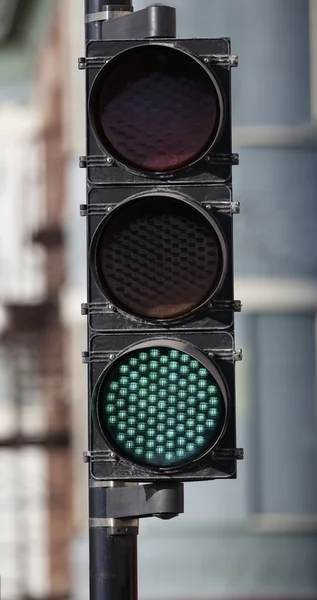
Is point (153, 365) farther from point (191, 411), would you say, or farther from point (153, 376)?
point (191, 411)

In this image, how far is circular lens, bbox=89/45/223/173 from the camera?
3.21 metres

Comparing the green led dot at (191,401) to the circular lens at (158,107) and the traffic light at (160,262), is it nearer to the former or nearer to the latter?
the traffic light at (160,262)

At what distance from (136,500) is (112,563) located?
19 cm

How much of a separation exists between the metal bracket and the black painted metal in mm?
58

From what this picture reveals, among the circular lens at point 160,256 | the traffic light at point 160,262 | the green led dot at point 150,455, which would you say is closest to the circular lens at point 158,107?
the traffic light at point 160,262

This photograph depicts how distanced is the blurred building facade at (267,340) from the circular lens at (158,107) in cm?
726

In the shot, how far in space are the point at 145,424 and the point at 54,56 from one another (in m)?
10.1

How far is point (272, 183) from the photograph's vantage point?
10555mm

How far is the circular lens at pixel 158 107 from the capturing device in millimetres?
3213

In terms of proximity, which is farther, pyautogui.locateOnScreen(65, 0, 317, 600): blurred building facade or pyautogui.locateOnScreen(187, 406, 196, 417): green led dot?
pyautogui.locateOnScreen(65, 0, 317, 600): blurred building facade

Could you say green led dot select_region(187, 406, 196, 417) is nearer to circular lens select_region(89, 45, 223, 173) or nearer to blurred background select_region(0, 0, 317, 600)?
circular lens select_region(89, 45, 223, 173)

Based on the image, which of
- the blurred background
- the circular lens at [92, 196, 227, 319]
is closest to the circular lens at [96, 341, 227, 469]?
the circular lens at [92, 196, 227, 319]

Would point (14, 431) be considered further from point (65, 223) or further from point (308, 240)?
point (308, 240)

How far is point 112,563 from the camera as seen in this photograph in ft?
11.2
